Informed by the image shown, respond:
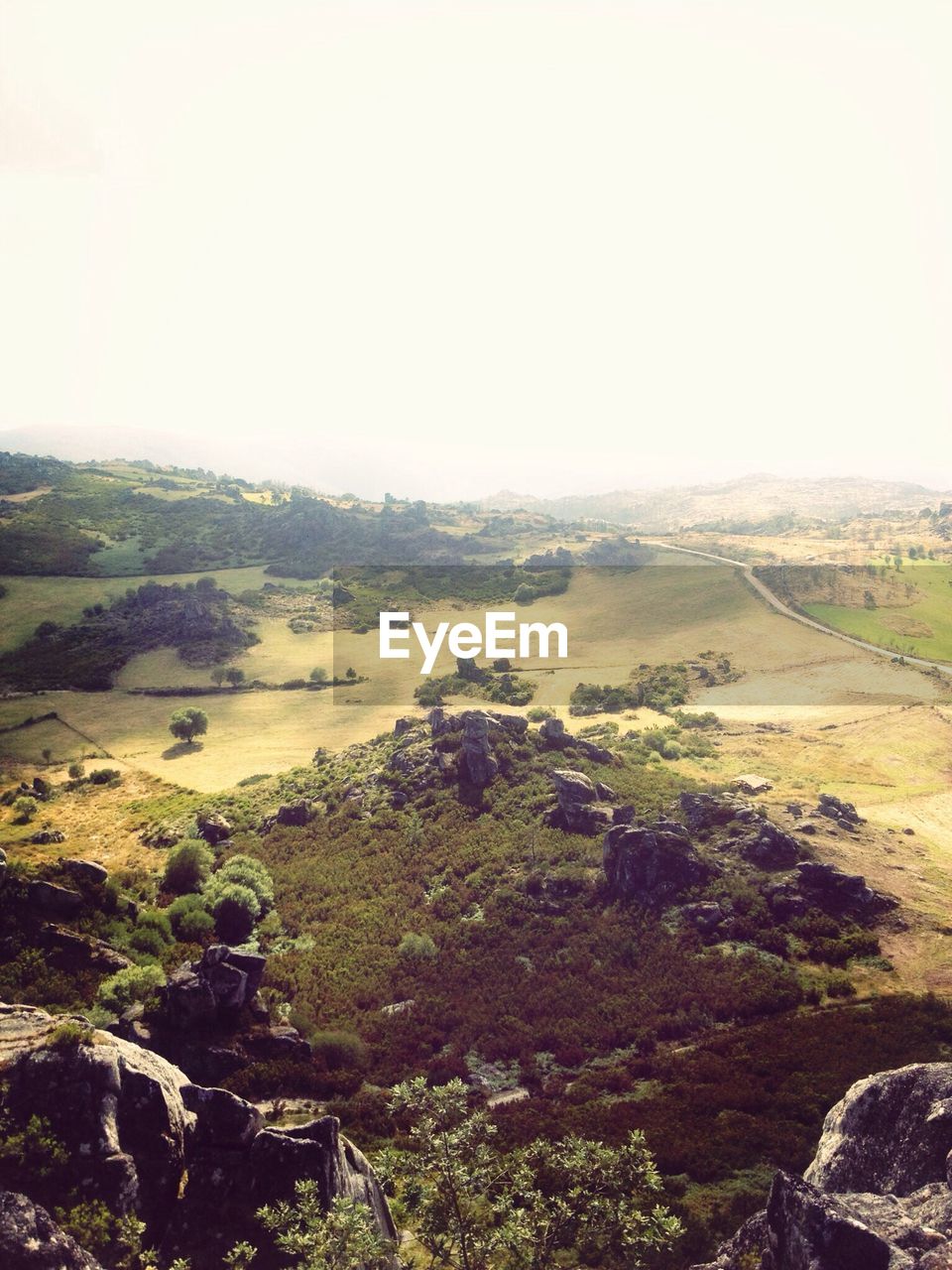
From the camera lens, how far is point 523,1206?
60.4 ft

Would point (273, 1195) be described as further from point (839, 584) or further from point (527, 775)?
point (839, 584)

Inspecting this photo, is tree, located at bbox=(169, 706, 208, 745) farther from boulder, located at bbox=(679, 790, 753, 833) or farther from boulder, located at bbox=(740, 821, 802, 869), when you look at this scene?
boulder, located at bbox=(740, 821, 802, 869)

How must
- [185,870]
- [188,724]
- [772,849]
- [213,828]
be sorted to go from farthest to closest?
[188,724], [213,828], [185,870], [772,849]

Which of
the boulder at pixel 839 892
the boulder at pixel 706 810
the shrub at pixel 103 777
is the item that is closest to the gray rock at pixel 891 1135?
the boulder at pixel 839 892

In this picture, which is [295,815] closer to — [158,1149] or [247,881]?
[247,881]

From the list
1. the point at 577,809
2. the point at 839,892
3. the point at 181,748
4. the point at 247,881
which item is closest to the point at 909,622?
the point at 839,892

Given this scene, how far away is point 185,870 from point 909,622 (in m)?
122

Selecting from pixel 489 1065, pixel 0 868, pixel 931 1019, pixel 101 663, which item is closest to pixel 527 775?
pixel 489 1065

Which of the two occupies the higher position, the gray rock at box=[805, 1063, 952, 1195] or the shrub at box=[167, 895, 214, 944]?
the gray rock at box=[805, 1063, 952, 1195]

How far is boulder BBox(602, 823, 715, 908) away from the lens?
41.9 metres

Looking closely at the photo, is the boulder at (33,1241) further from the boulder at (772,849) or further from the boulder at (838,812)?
the boulder at (838,812)

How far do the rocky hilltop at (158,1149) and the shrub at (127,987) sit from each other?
37.1 feet

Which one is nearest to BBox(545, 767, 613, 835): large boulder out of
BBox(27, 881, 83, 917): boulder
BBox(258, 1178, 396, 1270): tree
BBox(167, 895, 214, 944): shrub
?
BBox(167, 895, 214, 944): shrub

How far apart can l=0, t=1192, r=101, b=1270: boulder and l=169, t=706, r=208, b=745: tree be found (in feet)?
242
